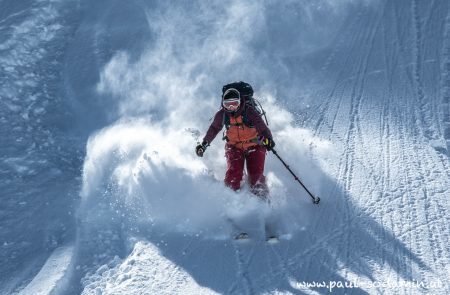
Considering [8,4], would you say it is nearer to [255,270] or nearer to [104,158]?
[104,158]

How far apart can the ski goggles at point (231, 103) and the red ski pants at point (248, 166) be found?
2.27ft

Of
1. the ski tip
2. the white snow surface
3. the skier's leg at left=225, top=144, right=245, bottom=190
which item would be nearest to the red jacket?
the skier's leg at left=225, top=144, right=245, bottom=190

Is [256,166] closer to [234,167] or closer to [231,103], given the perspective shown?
[234,167]

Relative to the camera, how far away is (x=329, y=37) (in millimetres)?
11039

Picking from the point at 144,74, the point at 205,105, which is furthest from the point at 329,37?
the point at 144,74

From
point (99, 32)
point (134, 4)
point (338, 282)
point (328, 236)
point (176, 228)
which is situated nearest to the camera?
point (338, 282)

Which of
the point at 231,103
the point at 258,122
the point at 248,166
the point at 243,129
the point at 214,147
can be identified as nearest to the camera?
the point at 231,103

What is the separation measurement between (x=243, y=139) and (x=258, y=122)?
1.17ft

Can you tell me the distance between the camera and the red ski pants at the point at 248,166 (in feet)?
24.0

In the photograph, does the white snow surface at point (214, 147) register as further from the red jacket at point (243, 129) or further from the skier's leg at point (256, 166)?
the red jacket at point (243, 129)

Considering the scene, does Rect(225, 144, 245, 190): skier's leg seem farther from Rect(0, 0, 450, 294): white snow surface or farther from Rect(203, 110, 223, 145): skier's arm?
Rect(203, 110, 223, 145): skier's arm

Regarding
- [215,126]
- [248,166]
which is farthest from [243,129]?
[248,166]

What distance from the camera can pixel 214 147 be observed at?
28.1 ft

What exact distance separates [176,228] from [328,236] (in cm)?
206
